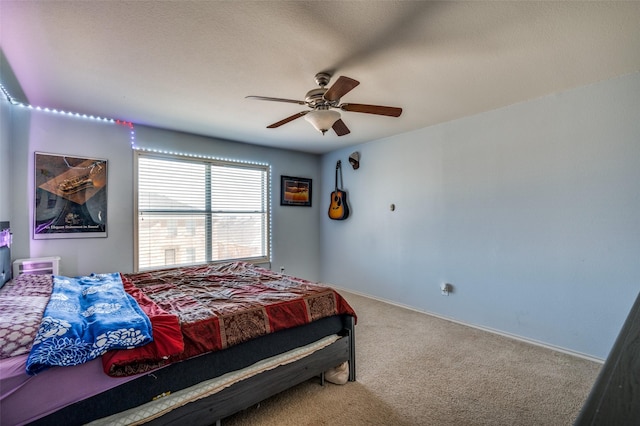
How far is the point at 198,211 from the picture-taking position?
418cm

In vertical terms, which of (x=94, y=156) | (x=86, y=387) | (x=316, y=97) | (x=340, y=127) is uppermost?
(x=316, y=97)

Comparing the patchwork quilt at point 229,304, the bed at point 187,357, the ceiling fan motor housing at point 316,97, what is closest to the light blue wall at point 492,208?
the patchwork quilt at point 229,304

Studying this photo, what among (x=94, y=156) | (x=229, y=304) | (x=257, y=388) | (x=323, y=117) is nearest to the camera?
(x=257, y=388)

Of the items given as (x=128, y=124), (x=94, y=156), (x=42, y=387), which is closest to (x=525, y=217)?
(x=42, y=387)

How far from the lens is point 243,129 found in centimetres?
387

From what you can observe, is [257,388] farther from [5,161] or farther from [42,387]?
[5,161]

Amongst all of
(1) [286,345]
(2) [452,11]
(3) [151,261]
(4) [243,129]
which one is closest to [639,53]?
(2) [452,11]

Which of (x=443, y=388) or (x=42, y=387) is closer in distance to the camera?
(x=42, y=387)

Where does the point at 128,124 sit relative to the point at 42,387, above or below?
above

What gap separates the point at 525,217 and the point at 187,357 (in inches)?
126

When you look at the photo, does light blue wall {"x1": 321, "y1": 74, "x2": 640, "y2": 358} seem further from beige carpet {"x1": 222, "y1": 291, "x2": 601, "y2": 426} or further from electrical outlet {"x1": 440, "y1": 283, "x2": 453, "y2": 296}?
beige carpet {"x1": 222, "y1": 291, "x2": 601, "y2": 426}

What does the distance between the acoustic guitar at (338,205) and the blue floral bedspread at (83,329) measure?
343cm

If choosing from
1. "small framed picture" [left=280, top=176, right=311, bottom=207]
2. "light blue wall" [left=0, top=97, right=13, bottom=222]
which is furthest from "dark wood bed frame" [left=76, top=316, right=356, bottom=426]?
"small framed picture" [left=280, top=176, right=311, bottom=207]

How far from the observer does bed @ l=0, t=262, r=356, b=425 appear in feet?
4.13
